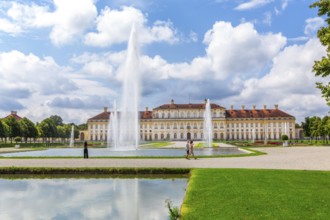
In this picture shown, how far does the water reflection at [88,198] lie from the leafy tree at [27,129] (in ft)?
145

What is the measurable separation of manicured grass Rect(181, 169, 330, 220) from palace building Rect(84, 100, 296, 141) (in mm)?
72234

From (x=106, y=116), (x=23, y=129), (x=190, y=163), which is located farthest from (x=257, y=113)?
(x=190, y=163)

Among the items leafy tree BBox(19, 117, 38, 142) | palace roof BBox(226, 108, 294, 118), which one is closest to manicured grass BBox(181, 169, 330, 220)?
leafy tree BBox(19, 117, 38, 142)

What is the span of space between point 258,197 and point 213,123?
76.8 metres

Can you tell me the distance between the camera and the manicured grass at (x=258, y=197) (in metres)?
5.72

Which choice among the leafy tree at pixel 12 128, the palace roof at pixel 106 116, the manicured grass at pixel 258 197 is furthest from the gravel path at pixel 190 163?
the palace roof at pixel 106 116

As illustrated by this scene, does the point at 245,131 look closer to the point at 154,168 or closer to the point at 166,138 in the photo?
the point at 166,138

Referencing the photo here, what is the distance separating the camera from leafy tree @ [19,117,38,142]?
171ft

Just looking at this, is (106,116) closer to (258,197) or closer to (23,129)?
(23,129)

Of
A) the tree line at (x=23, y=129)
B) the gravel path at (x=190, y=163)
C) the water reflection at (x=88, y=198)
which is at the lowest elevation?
the water reflection at (x=88, y=198)

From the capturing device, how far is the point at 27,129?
53.3 metres

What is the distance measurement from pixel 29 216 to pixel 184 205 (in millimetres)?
3117

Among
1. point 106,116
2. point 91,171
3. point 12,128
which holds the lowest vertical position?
point 91,171

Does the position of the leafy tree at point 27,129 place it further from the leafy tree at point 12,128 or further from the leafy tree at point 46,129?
the leafy tree at point 46,129
